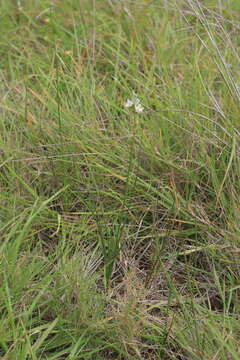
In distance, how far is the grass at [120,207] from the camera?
155 cm

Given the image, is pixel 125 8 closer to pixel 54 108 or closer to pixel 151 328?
pixel 54 108

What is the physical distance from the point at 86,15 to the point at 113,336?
1574mm

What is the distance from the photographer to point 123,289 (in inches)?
68.2

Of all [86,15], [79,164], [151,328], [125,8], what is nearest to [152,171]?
[79,164]

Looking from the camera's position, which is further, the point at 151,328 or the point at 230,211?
the point at 230,211

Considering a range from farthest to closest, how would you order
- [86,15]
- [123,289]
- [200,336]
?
[86,15] < [123,289] < [200,336]

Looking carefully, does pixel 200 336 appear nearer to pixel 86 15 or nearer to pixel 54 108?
pixel 54 108

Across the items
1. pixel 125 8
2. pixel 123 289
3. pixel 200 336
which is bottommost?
pixel 123 289

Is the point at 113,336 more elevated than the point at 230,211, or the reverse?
the point at 230,211

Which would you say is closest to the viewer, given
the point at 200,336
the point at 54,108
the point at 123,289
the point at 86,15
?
the point at 200,336

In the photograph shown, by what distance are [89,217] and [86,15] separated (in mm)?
1146

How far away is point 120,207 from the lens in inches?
72.9

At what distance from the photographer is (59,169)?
196 cm

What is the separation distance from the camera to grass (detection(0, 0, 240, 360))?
155 centimetres
